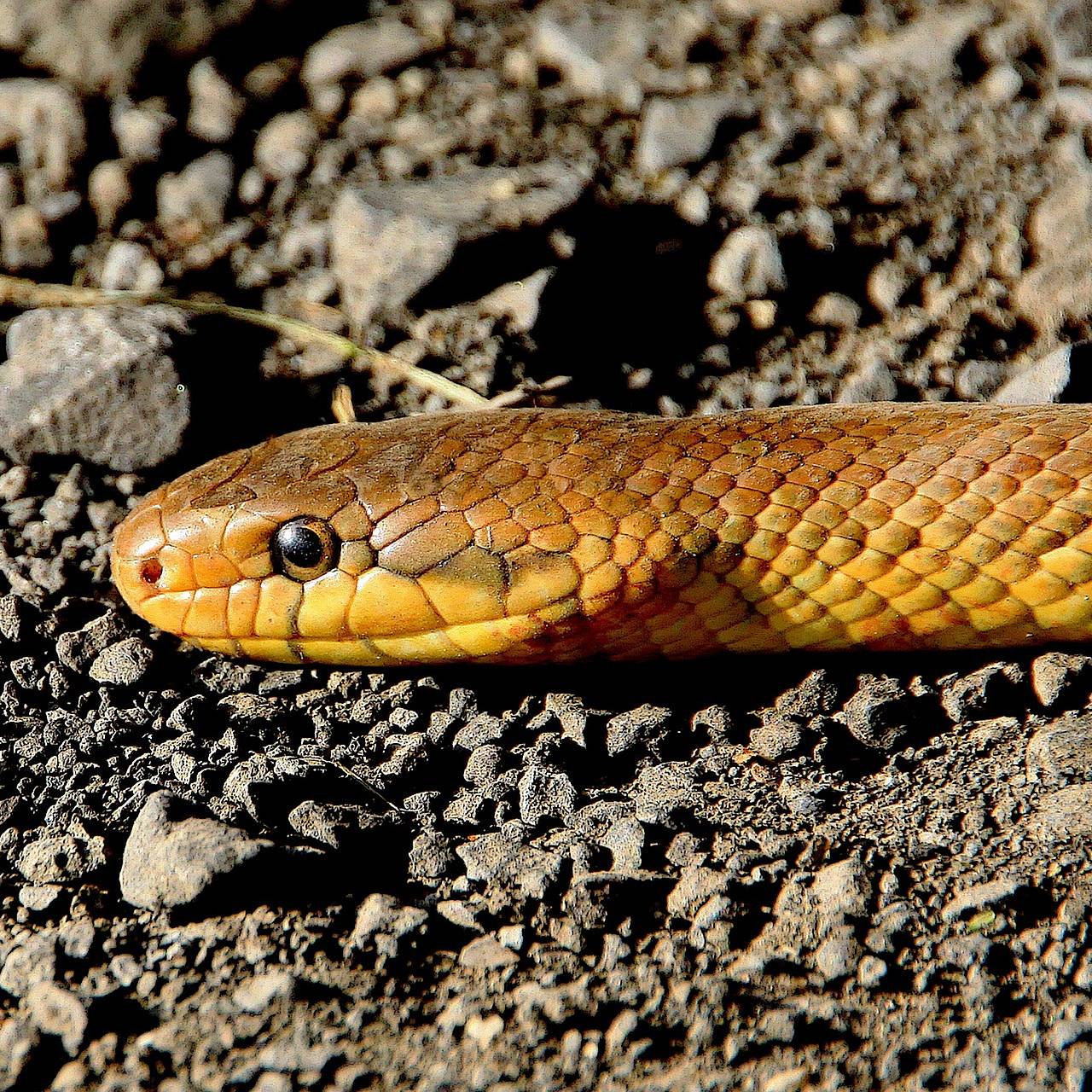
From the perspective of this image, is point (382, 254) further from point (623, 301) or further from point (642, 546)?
point (642, 546)

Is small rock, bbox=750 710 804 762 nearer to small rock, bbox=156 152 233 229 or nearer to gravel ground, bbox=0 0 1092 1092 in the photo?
gravel ground, bbox=0 0 1092 1092

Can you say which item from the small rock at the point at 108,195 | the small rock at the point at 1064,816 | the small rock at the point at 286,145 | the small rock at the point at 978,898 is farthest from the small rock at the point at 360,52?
the small rock at the point at 978,898

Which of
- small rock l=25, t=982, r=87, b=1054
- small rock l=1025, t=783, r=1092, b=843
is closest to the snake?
small rock l=1025, t=783, r=1092, b=843

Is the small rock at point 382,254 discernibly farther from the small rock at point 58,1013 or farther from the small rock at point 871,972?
the small rock at point 871,972

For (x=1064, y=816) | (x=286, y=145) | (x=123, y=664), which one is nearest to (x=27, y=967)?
(x=123, y=664)

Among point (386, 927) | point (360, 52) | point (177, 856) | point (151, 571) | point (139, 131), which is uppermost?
point (360, 52)

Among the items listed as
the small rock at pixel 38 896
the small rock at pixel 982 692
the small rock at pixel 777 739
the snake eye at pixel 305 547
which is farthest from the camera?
the snake eye at pixel 305 547
